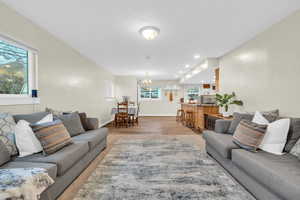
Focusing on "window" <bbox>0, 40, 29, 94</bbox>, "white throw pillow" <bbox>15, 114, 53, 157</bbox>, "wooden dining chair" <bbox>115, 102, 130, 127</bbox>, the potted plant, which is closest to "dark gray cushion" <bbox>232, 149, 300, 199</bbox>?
the potted plant

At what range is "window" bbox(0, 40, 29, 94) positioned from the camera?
2051mm

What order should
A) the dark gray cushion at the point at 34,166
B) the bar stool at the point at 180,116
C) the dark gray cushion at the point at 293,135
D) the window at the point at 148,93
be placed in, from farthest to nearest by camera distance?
1. the window at the point at 148,93
2. the bar stool at the point at 180,116
3. the dark gray cushion at the point at 293,135
4. the dark gray cushion at the point at 34,166

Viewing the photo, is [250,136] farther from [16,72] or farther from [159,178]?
[16,72]

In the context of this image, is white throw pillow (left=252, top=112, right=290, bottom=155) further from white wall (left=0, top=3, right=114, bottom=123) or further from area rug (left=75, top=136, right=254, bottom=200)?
white wall (left=0, top=3, right=114, bottom=123)

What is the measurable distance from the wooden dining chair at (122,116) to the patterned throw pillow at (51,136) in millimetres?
3636

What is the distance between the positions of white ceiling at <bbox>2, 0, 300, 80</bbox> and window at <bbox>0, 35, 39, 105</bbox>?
537 millimetres

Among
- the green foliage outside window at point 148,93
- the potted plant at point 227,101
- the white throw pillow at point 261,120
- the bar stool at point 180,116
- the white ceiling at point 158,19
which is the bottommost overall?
the bar stool at point 180,116

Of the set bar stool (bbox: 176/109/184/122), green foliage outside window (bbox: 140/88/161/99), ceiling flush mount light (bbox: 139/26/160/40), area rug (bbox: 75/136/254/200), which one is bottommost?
area rug (bbox: 75/136/254/200)

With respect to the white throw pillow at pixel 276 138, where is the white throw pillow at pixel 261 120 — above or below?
above

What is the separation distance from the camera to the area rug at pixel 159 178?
5.24 feet

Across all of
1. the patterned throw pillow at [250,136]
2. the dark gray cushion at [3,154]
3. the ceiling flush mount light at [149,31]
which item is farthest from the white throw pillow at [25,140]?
the patterned throw pillow at [250,136]

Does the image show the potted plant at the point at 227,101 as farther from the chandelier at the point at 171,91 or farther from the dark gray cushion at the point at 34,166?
the chandelier at the point at 171,91

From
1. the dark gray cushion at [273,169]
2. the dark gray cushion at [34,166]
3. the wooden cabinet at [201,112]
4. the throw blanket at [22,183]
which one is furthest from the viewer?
the wooden cabinet at [201,112]

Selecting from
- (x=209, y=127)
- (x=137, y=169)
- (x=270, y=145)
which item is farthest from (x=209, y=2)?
(x=209, y=127)
